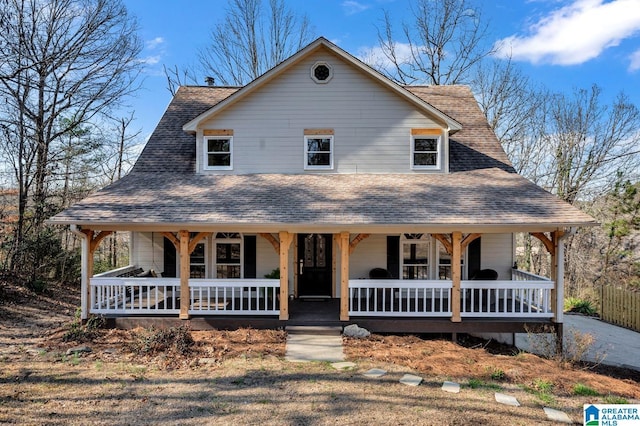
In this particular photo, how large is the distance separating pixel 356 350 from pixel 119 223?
6.02 meters

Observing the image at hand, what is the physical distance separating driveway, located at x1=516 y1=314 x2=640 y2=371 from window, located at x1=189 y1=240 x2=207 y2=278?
892cm

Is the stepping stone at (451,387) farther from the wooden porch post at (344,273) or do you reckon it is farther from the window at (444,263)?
the window at (444,263)

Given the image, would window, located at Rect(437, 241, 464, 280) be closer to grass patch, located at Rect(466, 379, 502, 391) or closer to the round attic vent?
grass patch, located at Rect(466, 379, 502, 391)

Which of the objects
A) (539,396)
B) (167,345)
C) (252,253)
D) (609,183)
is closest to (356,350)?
(539,396)

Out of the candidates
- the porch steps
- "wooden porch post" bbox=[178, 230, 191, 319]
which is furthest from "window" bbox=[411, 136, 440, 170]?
"wooden porch post" bbox=[178, 230, 191, 319]

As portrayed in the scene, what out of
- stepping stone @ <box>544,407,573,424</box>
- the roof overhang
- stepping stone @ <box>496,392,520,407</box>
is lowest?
stepping stone @ <box>544,407,573,424</box>

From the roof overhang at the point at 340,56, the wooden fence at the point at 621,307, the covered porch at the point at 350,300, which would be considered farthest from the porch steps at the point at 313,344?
the wooden fence at the point at 621,307

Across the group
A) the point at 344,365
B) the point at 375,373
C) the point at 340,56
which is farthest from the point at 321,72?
the point at 375,373

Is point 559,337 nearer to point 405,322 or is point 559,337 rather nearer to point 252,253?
point 405,322

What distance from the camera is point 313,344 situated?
7797 millimetres

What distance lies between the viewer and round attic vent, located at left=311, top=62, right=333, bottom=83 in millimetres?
11125

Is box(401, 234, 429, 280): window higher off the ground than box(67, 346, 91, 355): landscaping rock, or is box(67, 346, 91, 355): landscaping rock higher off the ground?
box(401, 234, 429, 280): window

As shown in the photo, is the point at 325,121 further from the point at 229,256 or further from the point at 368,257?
the point at 229,256

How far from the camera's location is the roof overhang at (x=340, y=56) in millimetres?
10820
